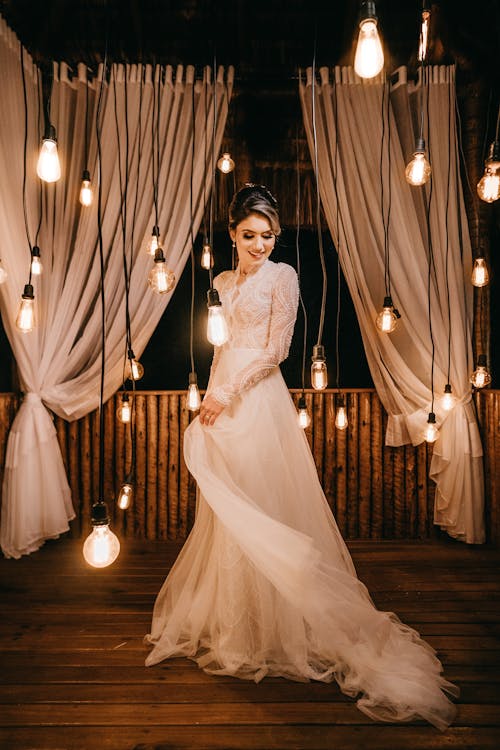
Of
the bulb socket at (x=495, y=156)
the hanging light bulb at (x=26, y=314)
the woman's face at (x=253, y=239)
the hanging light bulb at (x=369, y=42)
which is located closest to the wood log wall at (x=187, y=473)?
the hanging light bulb at (x=26, y=314)

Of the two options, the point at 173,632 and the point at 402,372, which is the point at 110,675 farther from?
the point at 402,372

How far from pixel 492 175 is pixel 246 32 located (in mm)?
2351

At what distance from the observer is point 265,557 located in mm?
1875

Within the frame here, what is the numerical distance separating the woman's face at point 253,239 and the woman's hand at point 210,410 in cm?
67

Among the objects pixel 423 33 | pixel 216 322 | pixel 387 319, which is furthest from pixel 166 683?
pixel 423 33

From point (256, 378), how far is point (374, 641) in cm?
118

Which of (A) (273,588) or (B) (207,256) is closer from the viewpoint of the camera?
(A) (273,588)

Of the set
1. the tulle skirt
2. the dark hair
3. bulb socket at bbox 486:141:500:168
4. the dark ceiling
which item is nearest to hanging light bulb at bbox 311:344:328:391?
the tulle skirt

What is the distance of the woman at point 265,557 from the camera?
184cm

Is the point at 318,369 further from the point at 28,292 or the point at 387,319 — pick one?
the point at 28,292

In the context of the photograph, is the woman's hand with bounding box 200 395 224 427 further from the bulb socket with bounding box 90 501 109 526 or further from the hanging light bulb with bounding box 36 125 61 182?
the hanging light bulb with bounding box 36 125 61 182

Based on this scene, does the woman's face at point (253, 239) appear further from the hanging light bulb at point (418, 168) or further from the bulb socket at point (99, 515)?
the bulb socket at point (99, 515)

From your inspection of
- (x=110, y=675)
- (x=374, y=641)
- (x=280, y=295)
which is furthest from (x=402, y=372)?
(x=110, y=675)

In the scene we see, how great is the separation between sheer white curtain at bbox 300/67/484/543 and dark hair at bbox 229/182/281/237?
1356mm
